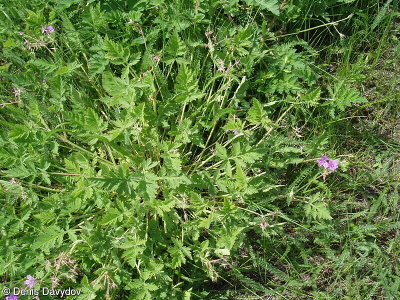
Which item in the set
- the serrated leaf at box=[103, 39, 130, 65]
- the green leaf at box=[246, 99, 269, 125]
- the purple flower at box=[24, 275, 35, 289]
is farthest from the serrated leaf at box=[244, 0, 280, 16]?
the purple flower at box=[24, 275, 35, 289]

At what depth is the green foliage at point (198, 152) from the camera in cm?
233

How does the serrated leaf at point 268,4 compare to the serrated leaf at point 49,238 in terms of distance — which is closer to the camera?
the serrated leaf at point 49,238

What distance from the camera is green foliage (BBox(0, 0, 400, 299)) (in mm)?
2334

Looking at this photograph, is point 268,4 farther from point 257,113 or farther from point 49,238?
point 49,238

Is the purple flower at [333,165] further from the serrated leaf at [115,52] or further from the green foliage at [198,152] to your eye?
the serrated leaf at [115,52]

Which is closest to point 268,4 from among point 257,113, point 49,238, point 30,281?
point 257,113

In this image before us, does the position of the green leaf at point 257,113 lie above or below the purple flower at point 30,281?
above

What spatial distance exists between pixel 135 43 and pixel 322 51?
1.57 meters

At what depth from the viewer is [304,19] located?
301cm

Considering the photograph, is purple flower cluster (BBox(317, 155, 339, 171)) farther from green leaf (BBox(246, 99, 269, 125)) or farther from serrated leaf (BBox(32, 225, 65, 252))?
serrated leaf (BBox(32, 225, 65, 252))

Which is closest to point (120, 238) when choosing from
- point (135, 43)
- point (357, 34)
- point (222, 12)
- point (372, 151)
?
point (135, 43)

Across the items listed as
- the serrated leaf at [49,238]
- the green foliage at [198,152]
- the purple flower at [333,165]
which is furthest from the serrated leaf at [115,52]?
the purple flower at [333,165]

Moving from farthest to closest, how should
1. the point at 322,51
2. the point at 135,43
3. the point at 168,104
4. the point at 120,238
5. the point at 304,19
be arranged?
the point at 322,51 < the point at 304,19 < the point at 135,43 < the point at 168,104 < the point at 120,238

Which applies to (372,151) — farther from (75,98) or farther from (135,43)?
(75,98)
